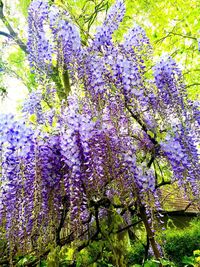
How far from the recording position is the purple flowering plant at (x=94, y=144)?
2.49 m

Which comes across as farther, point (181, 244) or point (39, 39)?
point (181, 244)

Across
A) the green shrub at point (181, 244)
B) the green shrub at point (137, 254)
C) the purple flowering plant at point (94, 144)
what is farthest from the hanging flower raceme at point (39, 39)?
the green shrub at point (181, 244)

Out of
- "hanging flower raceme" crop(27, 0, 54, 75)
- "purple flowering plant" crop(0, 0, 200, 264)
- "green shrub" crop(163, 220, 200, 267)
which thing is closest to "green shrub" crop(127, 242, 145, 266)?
"green shrub" crop(163, 220, 200, 267)

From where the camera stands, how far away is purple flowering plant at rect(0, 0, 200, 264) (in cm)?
249

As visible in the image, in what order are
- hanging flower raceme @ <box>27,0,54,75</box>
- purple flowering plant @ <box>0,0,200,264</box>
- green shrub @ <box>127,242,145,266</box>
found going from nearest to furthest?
1. purple flowering plant @ <box>0,0,200,264</box>
2. hanging flower raceme @ <box>27,0,54,75</box>
3. green shrub @ <box>127,242,145,266</box>

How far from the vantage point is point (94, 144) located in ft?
8.64

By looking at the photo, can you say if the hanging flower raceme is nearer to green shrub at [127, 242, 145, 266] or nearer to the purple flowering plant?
the purple flowering plant

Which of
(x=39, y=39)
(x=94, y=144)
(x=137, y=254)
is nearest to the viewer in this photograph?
(x=94, y=144)

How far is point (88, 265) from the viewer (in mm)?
2422

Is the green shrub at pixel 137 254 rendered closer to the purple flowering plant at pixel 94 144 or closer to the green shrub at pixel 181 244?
the green shrub at pixel 181 244

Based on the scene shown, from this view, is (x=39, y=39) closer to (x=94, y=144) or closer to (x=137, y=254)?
(x=94, y=144)

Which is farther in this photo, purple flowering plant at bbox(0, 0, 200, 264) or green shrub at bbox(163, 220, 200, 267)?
green shrub at bbox(163, 220, 200, 267)

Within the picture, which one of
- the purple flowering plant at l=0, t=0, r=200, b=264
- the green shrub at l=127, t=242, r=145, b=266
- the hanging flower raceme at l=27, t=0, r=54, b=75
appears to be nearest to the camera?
the purple flowering plant at l=0, t=0, r=200, b=264

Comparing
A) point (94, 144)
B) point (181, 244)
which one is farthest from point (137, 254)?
point (94, 144)
